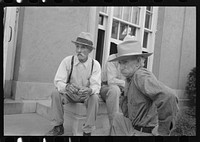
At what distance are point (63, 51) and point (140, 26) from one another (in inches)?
97.6

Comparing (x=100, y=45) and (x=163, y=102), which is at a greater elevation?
(x=100, y=45)

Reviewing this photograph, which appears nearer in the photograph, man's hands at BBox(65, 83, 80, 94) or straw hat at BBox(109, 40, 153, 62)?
straw hat at BBox(109, 40, 153, 62)

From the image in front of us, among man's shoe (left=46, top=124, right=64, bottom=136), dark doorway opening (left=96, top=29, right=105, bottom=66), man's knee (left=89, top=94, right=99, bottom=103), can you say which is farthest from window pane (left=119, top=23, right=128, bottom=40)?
man's shoe (left=46, top=124, right=64, bottom=136)

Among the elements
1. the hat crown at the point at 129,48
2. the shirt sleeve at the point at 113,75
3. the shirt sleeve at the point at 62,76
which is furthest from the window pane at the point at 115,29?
the hat crown at the point at 129,48

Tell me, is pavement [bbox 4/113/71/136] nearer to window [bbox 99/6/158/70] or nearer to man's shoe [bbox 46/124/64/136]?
man's shoe [bbox 46/124/64/136]

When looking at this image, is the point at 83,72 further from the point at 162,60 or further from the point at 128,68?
the point at 162,60

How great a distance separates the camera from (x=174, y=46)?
225 inches

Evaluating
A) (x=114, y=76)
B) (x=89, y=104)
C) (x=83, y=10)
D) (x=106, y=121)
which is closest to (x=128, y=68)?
(x=89, y=104)

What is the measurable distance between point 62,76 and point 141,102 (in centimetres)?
123

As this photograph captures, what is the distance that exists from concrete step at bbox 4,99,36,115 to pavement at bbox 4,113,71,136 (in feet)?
0.29

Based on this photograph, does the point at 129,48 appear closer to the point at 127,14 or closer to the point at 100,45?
the point at 100,45

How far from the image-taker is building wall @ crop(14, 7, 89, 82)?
3307 mm

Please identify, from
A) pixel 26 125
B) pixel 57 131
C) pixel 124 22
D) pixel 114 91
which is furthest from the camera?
pixel 124 22

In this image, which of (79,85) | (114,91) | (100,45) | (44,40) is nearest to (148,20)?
(100,45)
